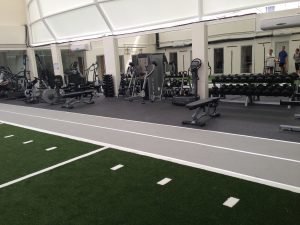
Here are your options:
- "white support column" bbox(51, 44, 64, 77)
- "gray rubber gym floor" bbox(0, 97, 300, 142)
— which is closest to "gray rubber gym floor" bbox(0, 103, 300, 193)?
"gray rubber gym floor" bbox(0, 97, 300, 142)

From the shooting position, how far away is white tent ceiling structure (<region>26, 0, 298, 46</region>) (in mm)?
6812

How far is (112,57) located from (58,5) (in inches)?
105

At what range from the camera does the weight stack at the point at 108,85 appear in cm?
944

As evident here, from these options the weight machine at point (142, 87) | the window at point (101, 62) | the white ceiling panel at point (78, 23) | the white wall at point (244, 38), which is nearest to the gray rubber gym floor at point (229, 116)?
the weight machine at point (142, 87)

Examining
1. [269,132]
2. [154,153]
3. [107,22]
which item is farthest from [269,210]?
[107,22]

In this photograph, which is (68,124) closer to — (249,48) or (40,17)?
(40,17)

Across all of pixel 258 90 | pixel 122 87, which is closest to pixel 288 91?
pixel 258 90

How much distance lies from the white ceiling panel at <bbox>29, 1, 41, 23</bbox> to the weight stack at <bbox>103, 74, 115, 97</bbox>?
13.6 ft

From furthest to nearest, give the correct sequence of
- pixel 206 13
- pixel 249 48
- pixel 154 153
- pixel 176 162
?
pixel 249 48
pixel 206 13
pixel 154 153
pixel 176 162

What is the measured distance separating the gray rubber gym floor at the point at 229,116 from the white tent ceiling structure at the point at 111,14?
7.63 feet

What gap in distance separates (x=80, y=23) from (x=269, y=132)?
7.67 metres

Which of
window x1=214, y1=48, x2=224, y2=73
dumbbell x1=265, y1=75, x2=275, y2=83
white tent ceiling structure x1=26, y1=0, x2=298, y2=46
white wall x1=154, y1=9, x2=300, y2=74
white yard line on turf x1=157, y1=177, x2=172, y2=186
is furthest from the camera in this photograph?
window x1=214, y1=48, x2=224, y2=73

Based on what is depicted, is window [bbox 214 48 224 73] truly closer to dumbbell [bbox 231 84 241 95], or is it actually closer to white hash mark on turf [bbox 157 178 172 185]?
dumbbell [bbox 231 84 241 95]

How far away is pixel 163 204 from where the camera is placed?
2.27 m
